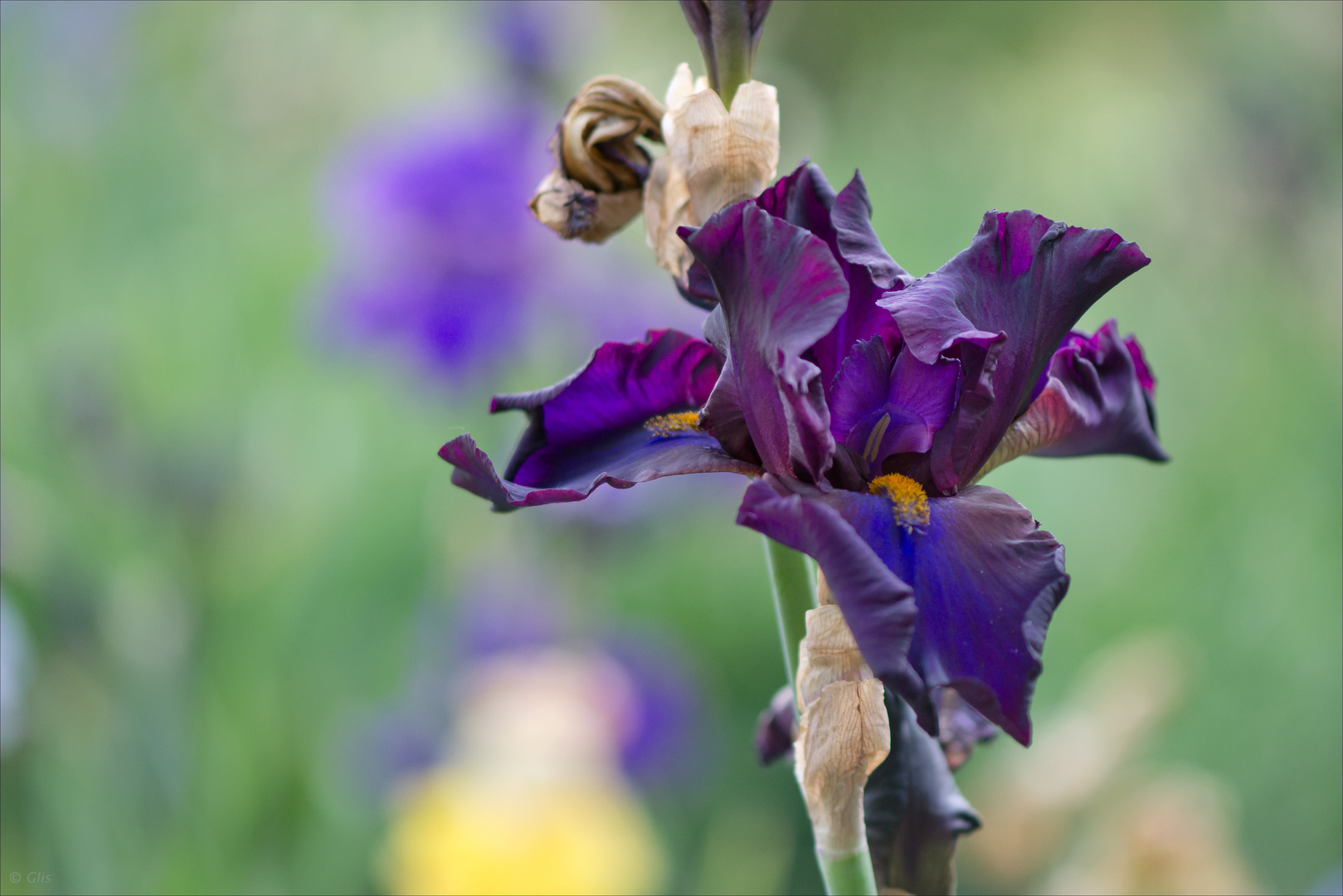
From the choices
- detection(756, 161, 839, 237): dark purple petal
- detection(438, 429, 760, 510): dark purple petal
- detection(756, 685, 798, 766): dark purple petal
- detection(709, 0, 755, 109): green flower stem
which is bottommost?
detection(756, 685, 798, 766): dark purple petal

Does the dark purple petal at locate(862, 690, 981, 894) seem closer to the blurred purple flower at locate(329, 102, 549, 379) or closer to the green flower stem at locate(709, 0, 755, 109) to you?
the green flower stem at locate(709, 0, 755, 109)

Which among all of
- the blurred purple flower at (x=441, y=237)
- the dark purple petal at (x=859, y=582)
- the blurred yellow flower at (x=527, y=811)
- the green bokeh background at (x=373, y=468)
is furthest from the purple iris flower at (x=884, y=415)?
the blurred purple flower at (x=441, y=237)

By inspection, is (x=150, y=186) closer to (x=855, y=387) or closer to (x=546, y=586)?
(x=546, y=586)

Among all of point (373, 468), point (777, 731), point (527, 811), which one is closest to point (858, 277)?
point (777, 731)

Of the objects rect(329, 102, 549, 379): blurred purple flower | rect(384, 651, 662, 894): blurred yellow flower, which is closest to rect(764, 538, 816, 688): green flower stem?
rect(384, 651, 662, 894): blurred yellow flower

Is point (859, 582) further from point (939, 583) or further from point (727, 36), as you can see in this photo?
point (727, 36)

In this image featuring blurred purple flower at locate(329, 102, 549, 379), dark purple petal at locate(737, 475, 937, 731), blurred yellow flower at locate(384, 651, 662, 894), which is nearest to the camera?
dark purple petal at locate(737, 475, 937, 731)

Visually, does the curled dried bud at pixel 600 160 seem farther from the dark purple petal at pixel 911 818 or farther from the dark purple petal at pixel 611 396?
the dark purple petal at pixel 911 818
